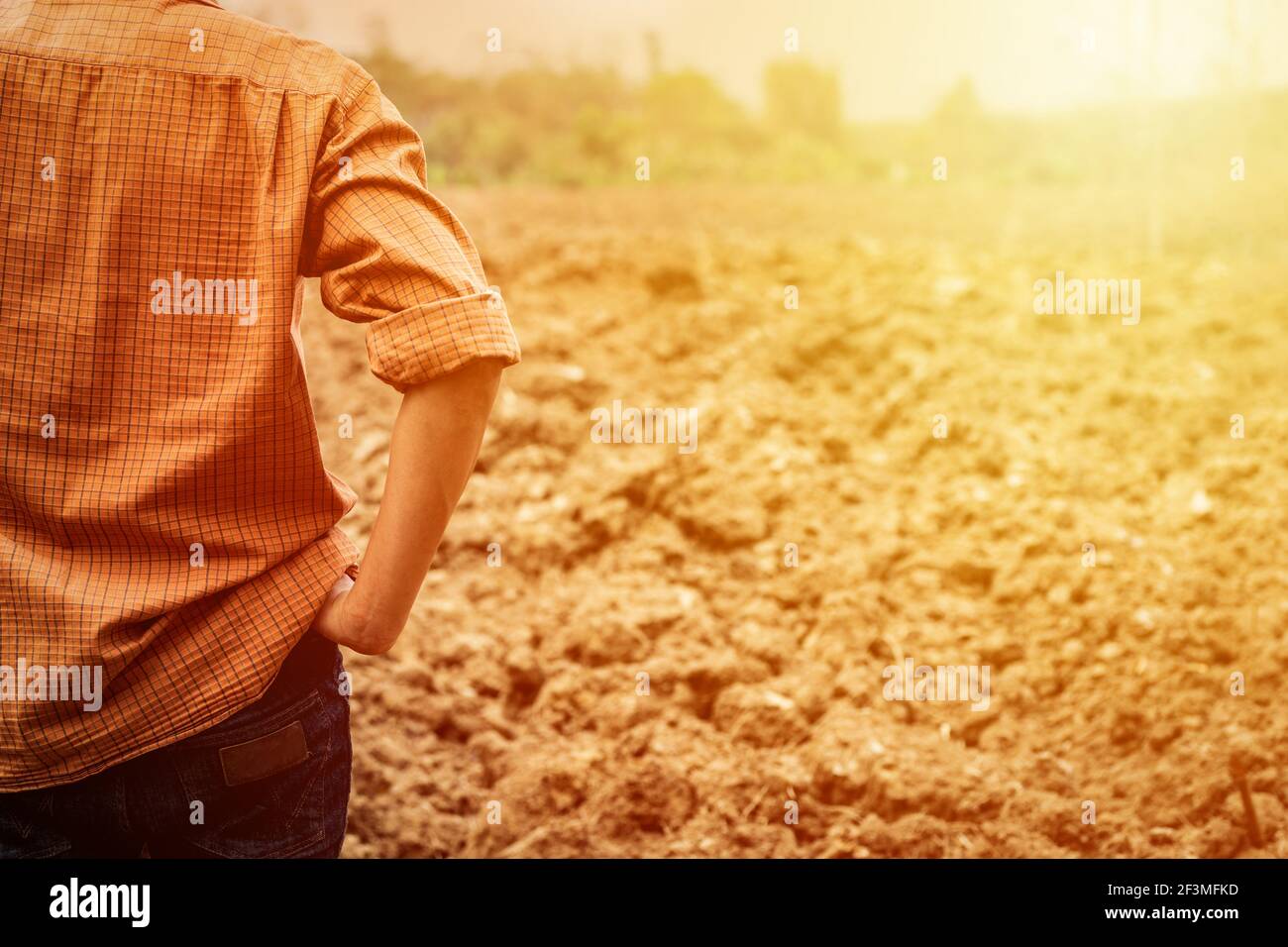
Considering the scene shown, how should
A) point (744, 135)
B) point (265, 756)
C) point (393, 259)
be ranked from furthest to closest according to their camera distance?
point (744, 135)
point (265, 756)
point (393, 259)

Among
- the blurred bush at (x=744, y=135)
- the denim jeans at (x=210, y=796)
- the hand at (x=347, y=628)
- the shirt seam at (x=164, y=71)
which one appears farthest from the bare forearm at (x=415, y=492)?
the blurred bush at (x=744, y=135)

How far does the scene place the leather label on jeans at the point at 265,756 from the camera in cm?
117

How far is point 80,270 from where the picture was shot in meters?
1.08

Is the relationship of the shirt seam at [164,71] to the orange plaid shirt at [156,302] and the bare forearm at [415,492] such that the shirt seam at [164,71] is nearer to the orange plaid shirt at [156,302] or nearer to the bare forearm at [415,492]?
the orange plaid shirt at [156,302]

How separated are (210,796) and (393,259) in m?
0.62

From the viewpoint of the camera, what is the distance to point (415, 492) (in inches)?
45.1

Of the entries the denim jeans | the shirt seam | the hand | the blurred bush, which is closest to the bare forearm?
the hand

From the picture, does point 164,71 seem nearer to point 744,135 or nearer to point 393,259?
point 393,259

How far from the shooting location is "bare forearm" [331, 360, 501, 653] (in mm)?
1121

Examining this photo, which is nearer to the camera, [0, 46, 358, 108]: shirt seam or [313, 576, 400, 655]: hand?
[0, 46, 358, 108]: shirt seam

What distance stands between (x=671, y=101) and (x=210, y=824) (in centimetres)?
1071

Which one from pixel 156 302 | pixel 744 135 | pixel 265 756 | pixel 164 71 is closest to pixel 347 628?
pixel 265 756

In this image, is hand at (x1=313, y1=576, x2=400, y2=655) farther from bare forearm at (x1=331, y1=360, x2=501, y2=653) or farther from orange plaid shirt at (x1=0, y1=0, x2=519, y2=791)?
orange plaid shirt at (x1=0, y1=0, x2=519, y2=791)
